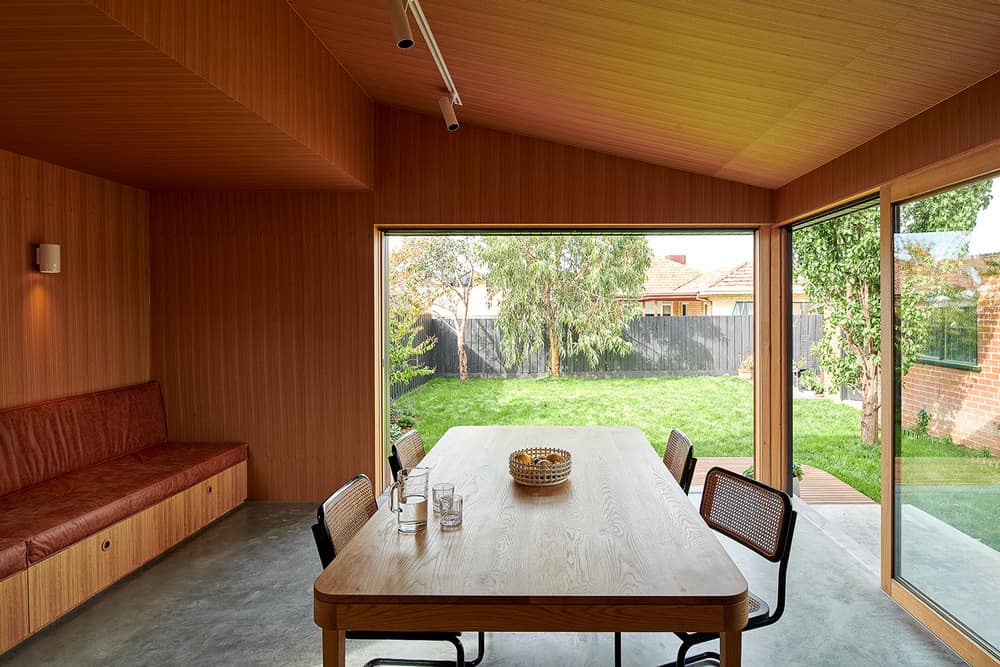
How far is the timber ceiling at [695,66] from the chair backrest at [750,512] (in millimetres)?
1519

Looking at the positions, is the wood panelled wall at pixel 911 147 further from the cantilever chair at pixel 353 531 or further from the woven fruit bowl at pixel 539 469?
the cantilever chair at pixel 353 531

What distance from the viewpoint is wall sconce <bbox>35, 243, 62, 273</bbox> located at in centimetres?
343

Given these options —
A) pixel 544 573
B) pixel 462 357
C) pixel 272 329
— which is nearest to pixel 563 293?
pixel 462 357

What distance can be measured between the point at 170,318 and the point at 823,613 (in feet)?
14.3

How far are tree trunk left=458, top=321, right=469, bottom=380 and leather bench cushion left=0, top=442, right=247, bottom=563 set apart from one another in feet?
6.54

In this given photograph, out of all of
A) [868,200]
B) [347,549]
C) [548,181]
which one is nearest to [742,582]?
[347,549]

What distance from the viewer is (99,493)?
3.12 m

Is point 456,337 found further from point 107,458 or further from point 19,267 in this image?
point 19,267

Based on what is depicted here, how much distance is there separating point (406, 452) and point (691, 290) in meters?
3.24

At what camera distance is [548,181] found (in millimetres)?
4422

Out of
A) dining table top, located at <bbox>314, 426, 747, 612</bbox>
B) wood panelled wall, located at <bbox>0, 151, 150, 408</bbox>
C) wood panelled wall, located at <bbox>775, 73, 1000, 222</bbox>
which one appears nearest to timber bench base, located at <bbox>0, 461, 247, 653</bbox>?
wood panelled wall, located at <bbox>0, 151, 150, 408</bbox>

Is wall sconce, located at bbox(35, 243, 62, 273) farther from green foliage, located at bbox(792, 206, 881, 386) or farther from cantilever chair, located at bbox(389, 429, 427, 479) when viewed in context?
green foliage, located at bbox(792, 206, 881, 386)

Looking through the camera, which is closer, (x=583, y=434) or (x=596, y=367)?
(x=583, y=434)

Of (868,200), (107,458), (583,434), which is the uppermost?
(868,200)
